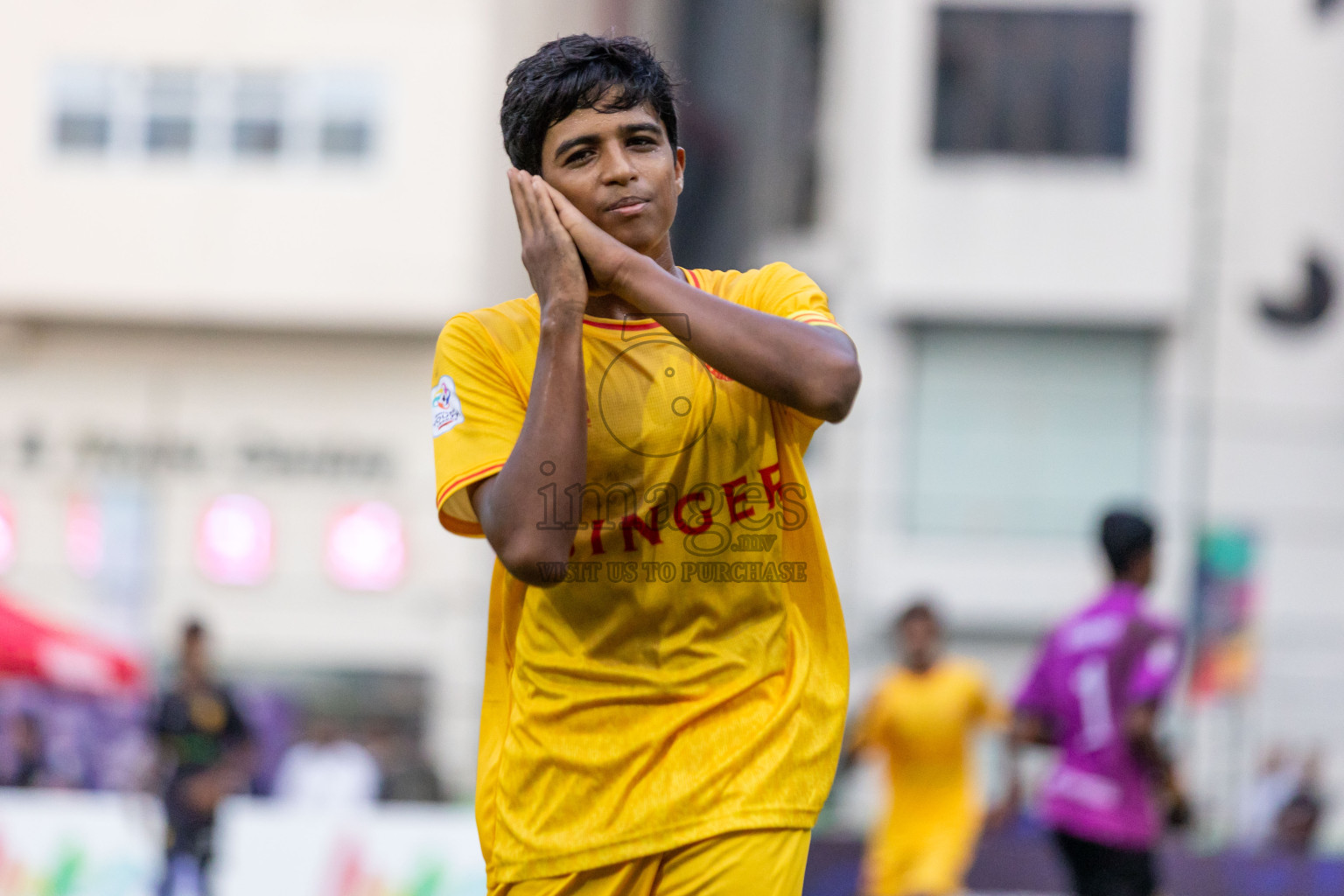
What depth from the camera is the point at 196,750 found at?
9.41 meters

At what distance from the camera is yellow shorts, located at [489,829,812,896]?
2.59 m

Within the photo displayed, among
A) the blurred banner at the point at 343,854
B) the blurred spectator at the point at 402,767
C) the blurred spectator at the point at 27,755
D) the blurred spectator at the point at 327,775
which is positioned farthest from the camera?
the blurred spectator at the point at 402,767

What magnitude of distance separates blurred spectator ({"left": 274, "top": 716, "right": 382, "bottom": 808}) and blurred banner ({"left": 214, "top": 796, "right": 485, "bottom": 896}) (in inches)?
148

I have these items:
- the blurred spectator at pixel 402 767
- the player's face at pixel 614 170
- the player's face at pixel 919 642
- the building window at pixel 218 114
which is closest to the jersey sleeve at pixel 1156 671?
the player's face at pixel 919 642

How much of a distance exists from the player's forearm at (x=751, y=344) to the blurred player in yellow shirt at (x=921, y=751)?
20.9 ft

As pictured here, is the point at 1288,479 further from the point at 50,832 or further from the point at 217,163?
the point at 50,832

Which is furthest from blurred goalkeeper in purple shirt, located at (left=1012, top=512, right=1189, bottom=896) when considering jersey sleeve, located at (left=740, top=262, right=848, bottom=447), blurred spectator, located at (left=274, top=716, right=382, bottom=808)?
blurred spectator, located at (left=274, top=716, right=382, bottom=808)

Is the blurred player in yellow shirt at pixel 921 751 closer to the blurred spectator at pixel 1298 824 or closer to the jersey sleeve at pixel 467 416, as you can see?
the blurred spectator at pixel 1298 824

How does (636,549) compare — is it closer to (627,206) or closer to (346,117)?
(627,206)

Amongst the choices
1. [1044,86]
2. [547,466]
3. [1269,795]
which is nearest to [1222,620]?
[1269,795]

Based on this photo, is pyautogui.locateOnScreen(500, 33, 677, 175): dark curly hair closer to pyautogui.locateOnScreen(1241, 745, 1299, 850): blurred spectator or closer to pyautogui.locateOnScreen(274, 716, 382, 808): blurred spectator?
pyautogui.locateOnScreen(274, 716, 382, 808): blurred spectator

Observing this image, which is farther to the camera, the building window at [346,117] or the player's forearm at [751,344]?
the building window at [346,117]

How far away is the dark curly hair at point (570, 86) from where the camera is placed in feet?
8.61

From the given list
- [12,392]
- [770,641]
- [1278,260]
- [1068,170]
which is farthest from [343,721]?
[770,641]
